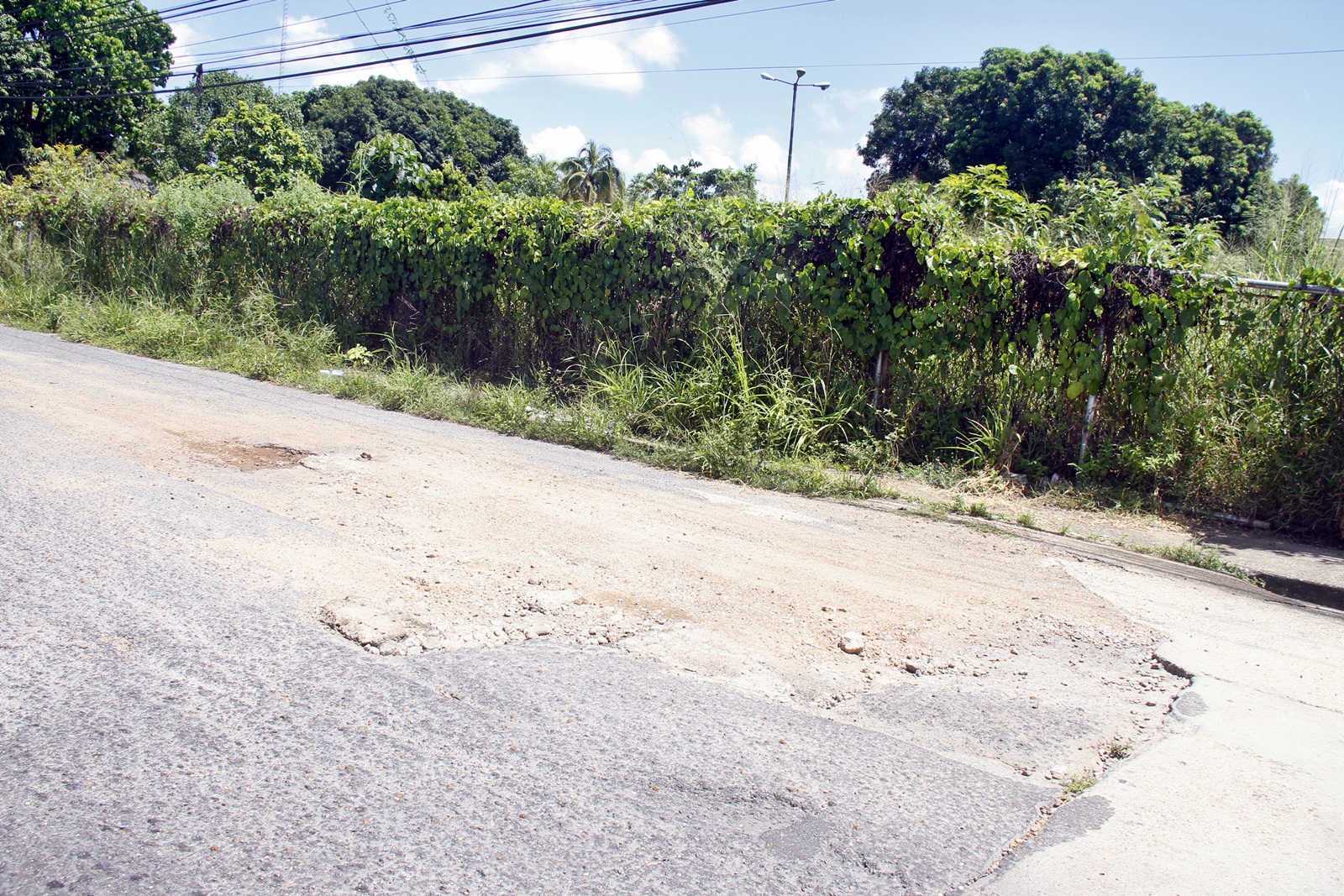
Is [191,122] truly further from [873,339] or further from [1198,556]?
[1198,556]

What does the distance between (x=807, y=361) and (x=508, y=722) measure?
6097 millimetres

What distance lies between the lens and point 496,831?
8.46ft

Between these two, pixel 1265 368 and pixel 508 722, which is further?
pixel 1265 368

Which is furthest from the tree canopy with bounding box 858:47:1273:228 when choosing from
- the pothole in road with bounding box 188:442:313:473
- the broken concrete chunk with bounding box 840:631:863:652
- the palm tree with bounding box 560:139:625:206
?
the broken concrete chunk with bounding box 840:631:863:652

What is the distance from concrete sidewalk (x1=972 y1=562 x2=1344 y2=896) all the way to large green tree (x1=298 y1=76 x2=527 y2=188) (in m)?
58.6

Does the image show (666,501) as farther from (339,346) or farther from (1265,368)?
(339,346)

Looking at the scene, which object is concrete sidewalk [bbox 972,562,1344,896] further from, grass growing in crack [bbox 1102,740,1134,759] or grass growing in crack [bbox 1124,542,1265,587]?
grass growing in crack [bbox 1124,542,1265,587]

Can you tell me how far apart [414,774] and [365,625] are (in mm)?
1149

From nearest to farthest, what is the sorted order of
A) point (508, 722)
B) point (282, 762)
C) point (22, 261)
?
point (282, 762)
point (508, 722)
point (22, 261)


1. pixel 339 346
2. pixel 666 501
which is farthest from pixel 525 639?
pixel 339 346

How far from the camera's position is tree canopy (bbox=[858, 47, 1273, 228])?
128 ft

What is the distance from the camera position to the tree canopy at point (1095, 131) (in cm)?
3894

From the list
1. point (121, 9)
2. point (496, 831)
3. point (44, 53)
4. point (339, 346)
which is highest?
point (121, 9)

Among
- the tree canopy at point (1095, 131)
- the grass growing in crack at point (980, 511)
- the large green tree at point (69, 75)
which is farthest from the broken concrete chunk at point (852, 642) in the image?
the large green tree at point (69, 75)
